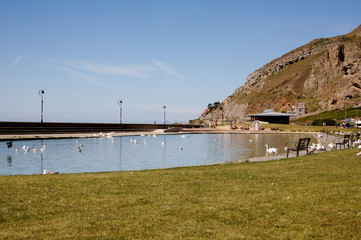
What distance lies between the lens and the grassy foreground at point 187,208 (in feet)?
24.1

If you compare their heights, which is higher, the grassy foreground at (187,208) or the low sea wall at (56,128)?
the low sea wall at (56,128)

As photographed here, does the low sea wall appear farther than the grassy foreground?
Yes

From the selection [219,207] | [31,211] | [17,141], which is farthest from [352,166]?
[17,141]

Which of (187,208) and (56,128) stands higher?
(56,128)

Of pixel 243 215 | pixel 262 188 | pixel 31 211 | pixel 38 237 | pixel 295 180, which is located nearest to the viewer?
pixel 38 237

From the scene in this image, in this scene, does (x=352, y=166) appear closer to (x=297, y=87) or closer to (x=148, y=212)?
(x=148, y=212)

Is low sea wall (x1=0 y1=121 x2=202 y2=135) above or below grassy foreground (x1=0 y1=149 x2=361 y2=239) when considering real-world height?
above

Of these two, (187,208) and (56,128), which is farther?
(56,128)

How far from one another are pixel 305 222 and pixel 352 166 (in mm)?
8755

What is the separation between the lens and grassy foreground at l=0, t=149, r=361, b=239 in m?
7.35

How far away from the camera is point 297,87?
195500 mm

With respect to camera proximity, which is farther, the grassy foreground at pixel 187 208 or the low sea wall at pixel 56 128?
the low sea wall at pixel 56 128

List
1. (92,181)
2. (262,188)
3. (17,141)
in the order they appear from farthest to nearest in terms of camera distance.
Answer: (17,141) < (92,181) < (262,188)

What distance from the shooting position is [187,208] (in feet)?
30.1
